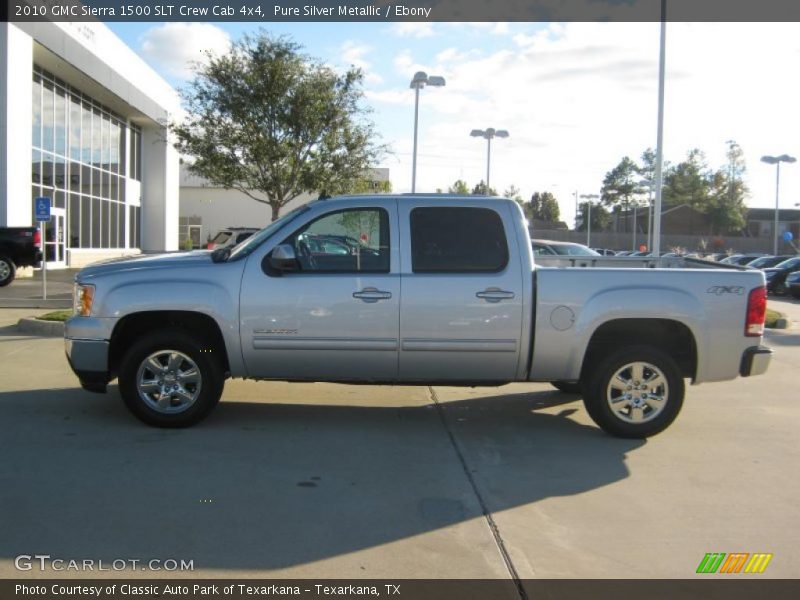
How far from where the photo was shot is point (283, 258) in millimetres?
6238

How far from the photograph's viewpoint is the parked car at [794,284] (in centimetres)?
2675

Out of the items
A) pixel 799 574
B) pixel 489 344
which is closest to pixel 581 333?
pixel 489 344

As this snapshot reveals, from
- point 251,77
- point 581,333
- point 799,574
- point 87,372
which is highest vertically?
point 251,77

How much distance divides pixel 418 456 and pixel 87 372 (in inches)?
114

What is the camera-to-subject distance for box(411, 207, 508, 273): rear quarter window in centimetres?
649

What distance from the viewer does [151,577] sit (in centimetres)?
386

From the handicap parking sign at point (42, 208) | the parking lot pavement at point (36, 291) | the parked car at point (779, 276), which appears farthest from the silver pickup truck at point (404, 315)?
the parked car at point (779, 276)

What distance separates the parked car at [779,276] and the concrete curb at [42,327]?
2590 centimetres

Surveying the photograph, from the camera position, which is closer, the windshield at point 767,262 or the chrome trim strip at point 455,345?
the chrome trim strip at point 455,345

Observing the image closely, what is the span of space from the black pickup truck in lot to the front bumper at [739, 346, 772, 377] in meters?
19.4

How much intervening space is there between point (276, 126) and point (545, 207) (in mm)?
78599

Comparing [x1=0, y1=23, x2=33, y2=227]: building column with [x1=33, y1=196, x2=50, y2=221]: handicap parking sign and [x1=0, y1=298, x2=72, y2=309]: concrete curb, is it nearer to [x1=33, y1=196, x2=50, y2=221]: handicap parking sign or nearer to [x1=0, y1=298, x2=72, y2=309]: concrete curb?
[x1=0, y1=298, x2=72, y2=309]: concrete curb

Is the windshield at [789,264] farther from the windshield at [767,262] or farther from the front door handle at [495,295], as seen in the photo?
the front door handle at [495,295]

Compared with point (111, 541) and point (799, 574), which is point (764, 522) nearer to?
point (799, 574)
